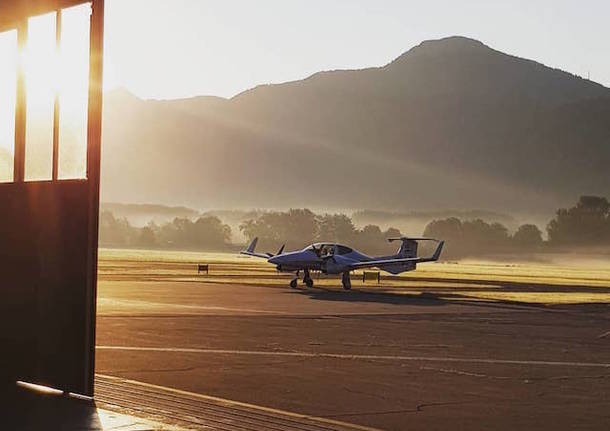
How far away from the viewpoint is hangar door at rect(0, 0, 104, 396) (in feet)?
41.6

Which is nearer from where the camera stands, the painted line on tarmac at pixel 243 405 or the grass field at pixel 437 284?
the painted line on tarmac at pixel 243 405

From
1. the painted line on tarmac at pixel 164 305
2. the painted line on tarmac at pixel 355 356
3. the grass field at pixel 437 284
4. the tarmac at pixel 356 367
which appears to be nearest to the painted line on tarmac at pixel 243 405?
the tarmac at pixel 356 367

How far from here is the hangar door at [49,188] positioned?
12688mm

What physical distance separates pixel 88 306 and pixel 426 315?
2003cm

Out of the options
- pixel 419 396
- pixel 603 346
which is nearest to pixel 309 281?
pixel 603 346

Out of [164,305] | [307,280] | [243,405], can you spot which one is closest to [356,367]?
[243,405]

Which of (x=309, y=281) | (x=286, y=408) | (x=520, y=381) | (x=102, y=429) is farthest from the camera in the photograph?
(x=309, y=281)

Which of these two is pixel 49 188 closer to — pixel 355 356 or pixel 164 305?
pixel 355 356

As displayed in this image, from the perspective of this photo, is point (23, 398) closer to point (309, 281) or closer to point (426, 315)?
point (426, 315)

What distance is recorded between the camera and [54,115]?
1339cm

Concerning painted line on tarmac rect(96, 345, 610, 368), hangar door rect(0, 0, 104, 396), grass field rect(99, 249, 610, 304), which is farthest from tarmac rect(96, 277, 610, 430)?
grass field rect(99, 249, 610, 304)

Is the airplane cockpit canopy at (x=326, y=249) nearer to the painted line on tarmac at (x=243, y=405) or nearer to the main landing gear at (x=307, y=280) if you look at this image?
the main landing gear at (x=307, y=280)

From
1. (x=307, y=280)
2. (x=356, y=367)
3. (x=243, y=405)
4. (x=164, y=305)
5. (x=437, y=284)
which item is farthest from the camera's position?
(x=437, y=284)

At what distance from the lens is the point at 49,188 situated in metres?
13.4
